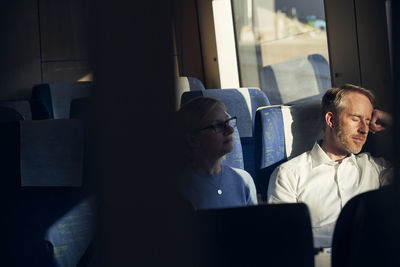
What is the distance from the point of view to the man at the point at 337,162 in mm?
1438

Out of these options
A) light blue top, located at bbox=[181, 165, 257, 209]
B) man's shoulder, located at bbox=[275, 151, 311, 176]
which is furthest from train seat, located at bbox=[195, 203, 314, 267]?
man's shoulder, located at bbox=[275, 151, 311, 176]

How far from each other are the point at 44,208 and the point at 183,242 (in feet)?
3.78

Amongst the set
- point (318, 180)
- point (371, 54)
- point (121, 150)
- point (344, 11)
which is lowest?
point (318, 180)

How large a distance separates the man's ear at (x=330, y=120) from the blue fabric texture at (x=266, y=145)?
177 millimetres

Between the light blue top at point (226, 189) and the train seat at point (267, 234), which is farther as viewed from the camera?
the light blue top at point (226, 189)

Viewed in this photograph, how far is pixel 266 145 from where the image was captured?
1.53 metres

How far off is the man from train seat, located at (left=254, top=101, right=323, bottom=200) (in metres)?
0.06

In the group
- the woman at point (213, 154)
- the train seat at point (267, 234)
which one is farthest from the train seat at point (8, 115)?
the train seat at point (267, 234)

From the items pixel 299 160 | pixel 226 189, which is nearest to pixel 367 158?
pixel 299 160

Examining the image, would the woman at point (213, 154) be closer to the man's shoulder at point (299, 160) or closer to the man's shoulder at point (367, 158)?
the man's shoulder at point (299, 160)

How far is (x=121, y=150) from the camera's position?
259 mm

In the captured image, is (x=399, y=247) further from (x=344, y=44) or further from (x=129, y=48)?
(x=344, y=44)

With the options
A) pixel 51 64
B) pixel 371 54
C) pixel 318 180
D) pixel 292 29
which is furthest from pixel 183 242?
pixel 51 64

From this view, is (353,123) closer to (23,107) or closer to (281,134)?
(281,134)
